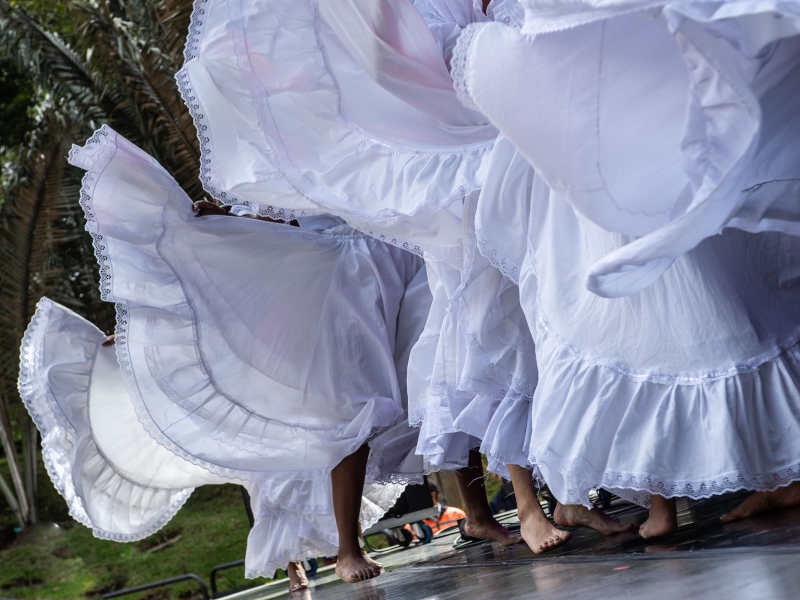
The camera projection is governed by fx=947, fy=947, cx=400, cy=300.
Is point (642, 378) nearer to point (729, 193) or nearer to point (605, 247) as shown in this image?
point (605, 247)

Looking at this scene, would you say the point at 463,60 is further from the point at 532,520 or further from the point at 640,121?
the point at 532,520

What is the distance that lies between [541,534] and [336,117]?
1.41m

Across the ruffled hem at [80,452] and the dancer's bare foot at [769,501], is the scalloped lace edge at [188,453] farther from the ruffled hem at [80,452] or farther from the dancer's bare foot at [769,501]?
the dancer's bare foot at [769,501]

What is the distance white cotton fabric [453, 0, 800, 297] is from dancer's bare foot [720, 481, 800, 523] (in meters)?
0.60

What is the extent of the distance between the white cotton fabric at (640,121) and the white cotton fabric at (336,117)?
2.28 feet

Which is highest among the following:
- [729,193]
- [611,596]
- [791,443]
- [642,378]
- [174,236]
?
[174,236]

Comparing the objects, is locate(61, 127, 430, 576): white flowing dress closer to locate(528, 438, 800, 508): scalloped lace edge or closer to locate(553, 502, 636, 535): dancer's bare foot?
locate(553, 502, 636, 535): dancer's bare foot

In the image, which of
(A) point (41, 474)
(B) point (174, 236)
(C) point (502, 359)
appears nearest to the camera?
→ (C) point (502, 359)

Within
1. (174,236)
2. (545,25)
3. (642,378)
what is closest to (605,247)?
(642,378)

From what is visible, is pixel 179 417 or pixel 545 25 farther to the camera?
pixel 179 417

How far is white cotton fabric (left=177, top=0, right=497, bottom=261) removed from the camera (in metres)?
2.75

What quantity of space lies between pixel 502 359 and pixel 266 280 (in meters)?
1.19

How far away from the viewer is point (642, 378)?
7.02 feet

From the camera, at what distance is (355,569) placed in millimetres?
3568
